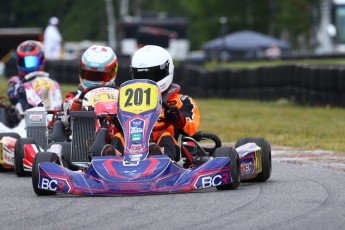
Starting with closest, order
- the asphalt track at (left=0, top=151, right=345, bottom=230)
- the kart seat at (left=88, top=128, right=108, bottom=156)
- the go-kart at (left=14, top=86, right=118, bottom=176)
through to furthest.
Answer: the asphalt track at (left=0, top=151, right=345, bottom=230) → the kart seat at (left=88, top=128, right=108, bottom=156) → the go-kart at (left=14, top=86, right=118, bottom=176)

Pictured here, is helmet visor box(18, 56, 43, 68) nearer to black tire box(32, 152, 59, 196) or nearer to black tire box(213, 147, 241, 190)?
black tire box(32, 152, 59, 196)

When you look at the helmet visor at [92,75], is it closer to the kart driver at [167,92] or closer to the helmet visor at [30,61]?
the kart driver at [167,92]

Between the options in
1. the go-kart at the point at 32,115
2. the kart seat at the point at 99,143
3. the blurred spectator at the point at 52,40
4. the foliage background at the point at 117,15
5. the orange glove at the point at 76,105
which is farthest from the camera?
the foliage background at the point at 117,15

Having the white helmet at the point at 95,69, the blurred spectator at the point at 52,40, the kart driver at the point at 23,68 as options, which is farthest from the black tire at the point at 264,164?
the blurred spectator at the point at 52,40

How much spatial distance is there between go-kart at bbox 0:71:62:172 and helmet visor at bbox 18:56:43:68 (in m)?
0.21

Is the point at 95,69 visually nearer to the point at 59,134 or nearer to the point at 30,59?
the point at 59,134

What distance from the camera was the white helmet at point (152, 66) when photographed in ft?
30.8

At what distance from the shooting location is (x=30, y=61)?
14.1m

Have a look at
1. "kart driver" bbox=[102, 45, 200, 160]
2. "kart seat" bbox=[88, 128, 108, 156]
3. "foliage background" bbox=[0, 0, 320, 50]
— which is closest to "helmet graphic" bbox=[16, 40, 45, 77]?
"kart driver" bbox=[102, 45, 200, 160]

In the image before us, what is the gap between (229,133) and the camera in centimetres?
1606

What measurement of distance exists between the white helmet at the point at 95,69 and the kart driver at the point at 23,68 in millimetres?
2363

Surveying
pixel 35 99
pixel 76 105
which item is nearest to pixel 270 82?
pixel 35 99

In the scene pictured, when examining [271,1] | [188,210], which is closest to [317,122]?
[188,210]

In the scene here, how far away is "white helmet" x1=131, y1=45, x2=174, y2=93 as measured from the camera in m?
9.38
